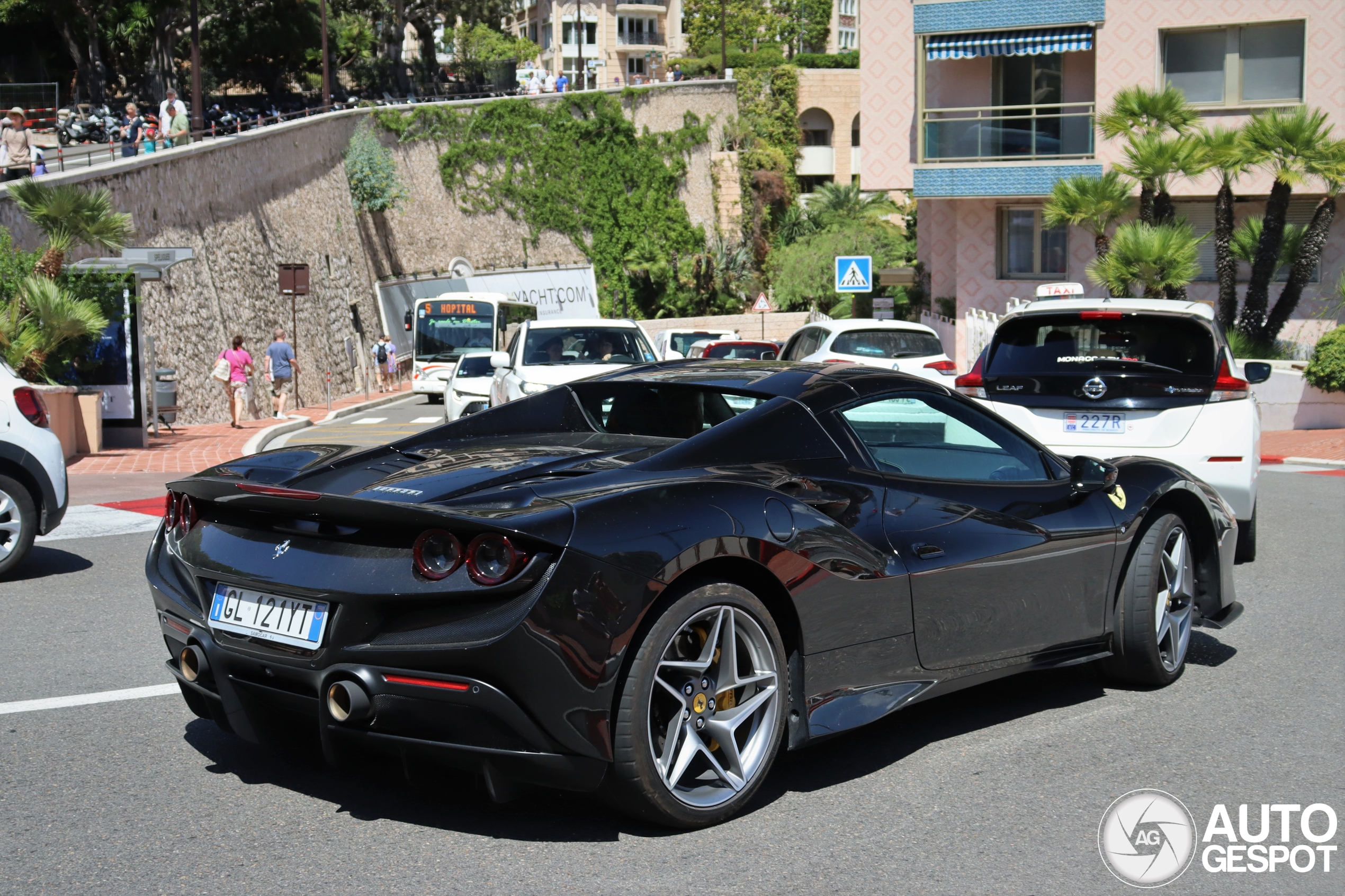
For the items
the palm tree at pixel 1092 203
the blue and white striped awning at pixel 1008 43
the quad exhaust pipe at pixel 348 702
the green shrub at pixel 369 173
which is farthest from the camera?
the green shrub at pixel 369 173

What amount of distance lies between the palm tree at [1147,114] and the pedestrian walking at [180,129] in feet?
66.6

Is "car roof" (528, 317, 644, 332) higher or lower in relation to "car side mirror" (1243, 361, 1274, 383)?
higher

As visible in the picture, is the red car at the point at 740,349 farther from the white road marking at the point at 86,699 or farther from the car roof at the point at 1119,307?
the white road marking at the point at 86,699

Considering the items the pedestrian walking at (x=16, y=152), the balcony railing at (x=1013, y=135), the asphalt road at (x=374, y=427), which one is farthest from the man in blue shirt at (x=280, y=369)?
the balcony railing at (x=1013, y=135)

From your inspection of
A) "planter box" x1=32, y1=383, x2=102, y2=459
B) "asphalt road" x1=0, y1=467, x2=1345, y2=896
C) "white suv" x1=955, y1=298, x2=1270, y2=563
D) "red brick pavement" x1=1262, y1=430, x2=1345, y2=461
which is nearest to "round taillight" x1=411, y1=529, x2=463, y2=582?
"asphalt road" x1=0, y1=467, x2=1345, y2=896

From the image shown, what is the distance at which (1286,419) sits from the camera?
807 inches

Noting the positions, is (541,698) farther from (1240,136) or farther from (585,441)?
(1240,136)

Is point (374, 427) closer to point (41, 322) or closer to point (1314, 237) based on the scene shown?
point (41, 322)

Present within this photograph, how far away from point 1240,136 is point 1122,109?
86.1 inches

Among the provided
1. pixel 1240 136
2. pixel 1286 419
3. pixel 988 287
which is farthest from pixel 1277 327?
pixel 988 287

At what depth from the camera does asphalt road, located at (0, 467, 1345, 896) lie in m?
3.79

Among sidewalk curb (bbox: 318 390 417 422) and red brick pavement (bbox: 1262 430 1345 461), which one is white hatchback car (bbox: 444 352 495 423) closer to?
sidewalk curb (bbox: 318 390 417 422)

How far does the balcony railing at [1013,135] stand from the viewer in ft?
96.3

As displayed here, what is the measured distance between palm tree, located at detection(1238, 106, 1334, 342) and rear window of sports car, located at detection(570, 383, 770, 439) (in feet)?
71.6
